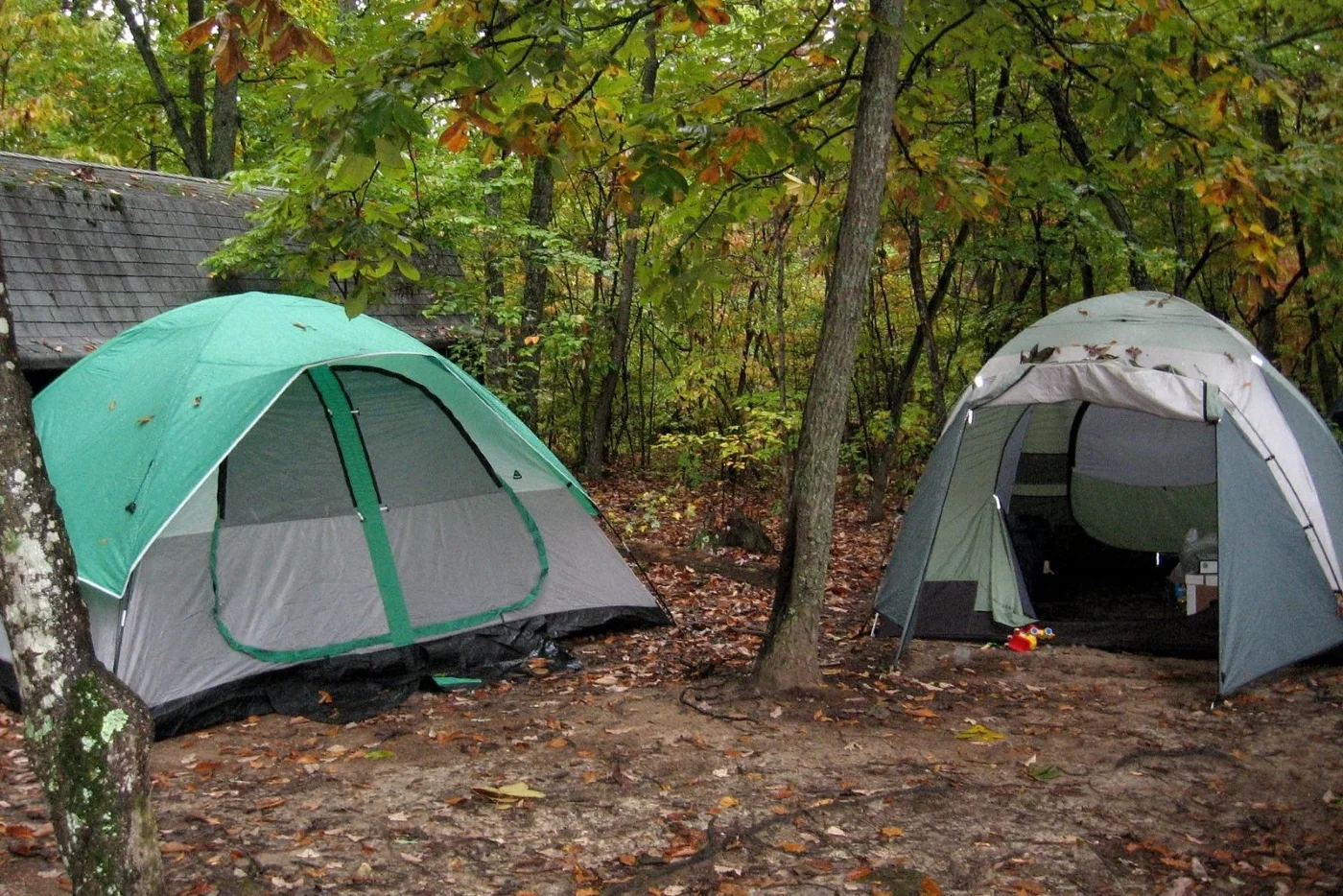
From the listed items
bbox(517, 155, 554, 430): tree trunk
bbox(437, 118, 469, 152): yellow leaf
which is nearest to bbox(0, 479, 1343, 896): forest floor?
bbox(437, 118, 469, 152): yellow leaf

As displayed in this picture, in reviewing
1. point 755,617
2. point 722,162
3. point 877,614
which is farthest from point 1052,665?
point 722,162

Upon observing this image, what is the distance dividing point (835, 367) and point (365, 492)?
8.80 feet

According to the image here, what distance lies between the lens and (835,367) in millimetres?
5375

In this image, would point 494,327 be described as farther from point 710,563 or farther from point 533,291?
point 710,563

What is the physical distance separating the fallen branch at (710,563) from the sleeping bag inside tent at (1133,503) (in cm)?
174

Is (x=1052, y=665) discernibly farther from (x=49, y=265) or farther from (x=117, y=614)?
(x=49, y=265)

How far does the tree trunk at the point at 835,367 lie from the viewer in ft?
17.6

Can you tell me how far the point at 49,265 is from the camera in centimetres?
873

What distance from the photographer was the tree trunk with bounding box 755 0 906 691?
211 inches

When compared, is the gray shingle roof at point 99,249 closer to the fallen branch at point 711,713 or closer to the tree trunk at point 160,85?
the tree trunk at point 160,85

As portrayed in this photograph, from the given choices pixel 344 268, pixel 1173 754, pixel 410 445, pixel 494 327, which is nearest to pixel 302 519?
pixel 410 445

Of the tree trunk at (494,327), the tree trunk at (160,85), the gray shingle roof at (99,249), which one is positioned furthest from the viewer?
the tree trunk at (160,85)

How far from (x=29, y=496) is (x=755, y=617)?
502cm

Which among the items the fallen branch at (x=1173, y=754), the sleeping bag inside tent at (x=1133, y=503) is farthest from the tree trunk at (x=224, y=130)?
the fallen branch at (x=1173, y=754)
